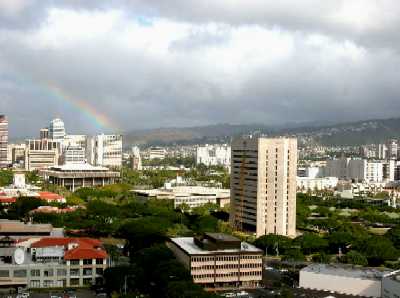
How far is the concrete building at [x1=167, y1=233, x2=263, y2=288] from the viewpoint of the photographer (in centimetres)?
2630

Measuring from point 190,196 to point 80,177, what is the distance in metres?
19.8

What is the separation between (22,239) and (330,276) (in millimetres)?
14637

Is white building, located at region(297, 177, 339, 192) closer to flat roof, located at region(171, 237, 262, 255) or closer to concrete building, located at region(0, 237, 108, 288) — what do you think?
flat roof, located at region(171, 237, 262, 255)

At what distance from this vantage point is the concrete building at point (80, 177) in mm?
71625

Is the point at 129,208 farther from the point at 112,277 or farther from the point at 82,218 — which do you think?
the point at 112,277

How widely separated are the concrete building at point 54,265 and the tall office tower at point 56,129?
93549 mm

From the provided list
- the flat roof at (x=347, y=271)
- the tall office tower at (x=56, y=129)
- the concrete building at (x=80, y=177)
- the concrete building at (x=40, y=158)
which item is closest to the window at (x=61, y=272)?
the flat roof at (x=347, y=271)

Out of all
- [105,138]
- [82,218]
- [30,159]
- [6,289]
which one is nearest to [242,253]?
[6,289]

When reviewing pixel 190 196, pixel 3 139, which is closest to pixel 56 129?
pixel 3 139

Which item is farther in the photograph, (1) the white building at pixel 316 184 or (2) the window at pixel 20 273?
(1) the white building at pixel 316 184

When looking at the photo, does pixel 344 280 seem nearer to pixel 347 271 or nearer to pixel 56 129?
pixel 347 271

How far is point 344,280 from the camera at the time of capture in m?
24.9

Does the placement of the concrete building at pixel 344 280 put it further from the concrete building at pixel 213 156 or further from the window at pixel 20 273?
the concrete building at pixel 213 156

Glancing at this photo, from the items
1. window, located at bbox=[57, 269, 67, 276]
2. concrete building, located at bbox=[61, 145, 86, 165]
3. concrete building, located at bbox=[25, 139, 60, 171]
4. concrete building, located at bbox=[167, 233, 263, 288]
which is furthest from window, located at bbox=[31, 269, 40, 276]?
concrete building, located at bbox=[61, 145, 86, 165]
